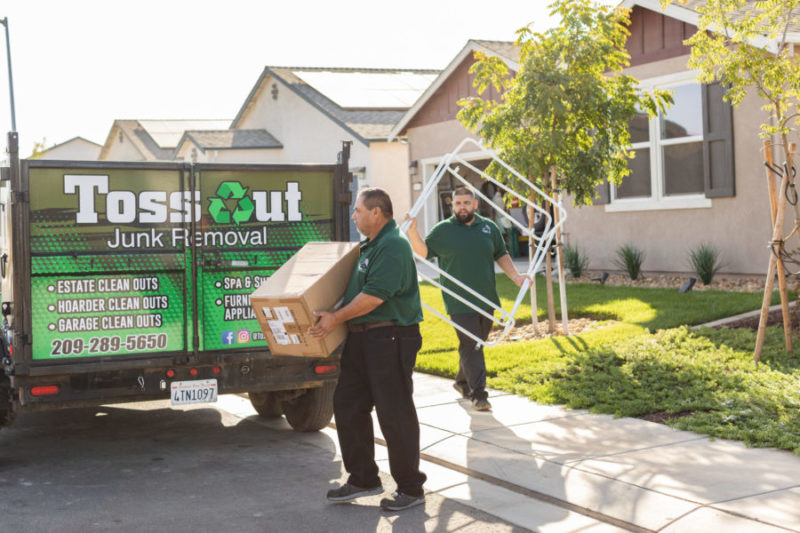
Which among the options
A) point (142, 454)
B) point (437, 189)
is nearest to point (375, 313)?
point (142, 454)

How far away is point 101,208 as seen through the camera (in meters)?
6.83

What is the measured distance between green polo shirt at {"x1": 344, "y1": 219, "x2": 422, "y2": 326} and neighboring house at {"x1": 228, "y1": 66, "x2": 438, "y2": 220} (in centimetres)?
1826

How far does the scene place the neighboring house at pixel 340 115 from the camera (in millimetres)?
25844

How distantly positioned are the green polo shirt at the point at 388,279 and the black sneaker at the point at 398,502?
3.29 feet

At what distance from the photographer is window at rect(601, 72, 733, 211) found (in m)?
14.6

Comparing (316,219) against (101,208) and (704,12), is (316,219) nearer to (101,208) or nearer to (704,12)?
(101,208)

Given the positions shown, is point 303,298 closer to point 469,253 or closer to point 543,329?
point 469,253

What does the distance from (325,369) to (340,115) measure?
20620 millimetres

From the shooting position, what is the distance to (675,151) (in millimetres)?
15250

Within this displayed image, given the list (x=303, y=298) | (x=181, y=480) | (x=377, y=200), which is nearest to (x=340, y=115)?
(x=181, y=480)

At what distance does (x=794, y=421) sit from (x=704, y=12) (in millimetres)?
4048

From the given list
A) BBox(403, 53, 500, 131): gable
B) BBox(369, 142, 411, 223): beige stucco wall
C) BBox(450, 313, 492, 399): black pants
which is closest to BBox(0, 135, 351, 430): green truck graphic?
BBox(450, 313, 492, 399): black pants

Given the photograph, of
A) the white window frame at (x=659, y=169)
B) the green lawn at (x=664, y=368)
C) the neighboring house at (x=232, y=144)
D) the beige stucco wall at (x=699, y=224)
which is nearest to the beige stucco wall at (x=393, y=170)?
the neighboring house at (x=232, y=144)

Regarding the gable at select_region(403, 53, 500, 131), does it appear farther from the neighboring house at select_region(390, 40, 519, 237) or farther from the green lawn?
the green lawn
